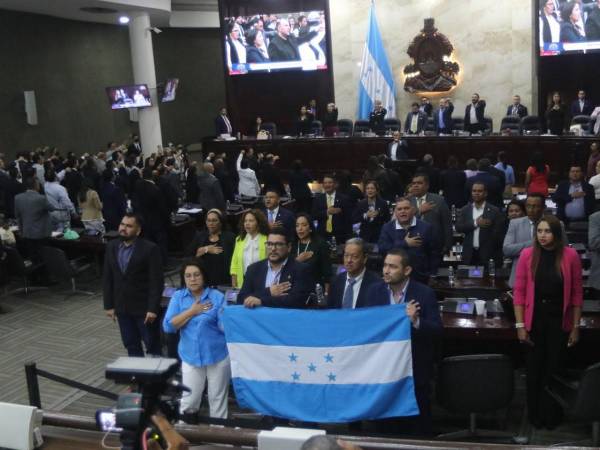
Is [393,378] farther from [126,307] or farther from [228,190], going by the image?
[228,190]

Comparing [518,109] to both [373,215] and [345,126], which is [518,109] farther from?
[373,215]

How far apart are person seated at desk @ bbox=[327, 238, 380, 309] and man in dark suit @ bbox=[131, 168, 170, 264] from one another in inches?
213

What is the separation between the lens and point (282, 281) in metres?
5.40

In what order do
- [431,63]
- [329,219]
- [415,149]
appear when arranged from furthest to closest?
[431,63] → [415,149] → [329,219]

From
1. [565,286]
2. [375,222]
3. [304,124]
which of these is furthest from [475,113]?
[565,286]

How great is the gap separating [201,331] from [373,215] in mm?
3636

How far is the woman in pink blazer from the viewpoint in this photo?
16.4 feet

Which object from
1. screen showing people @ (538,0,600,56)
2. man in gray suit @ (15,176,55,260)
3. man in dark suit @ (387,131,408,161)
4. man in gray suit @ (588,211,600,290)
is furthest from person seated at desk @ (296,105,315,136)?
man in gray suit @ (588,211,600,290)

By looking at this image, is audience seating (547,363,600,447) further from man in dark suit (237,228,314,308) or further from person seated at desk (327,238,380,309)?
man in dark suit (237,228,314,308)

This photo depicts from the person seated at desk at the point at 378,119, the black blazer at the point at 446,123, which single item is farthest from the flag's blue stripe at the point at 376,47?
the black blazer at the point at 446,123

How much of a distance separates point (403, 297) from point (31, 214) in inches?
263

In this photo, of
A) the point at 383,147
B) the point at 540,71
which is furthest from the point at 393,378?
the point at 540,71

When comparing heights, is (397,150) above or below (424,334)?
above

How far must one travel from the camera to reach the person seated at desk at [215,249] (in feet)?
22.6
